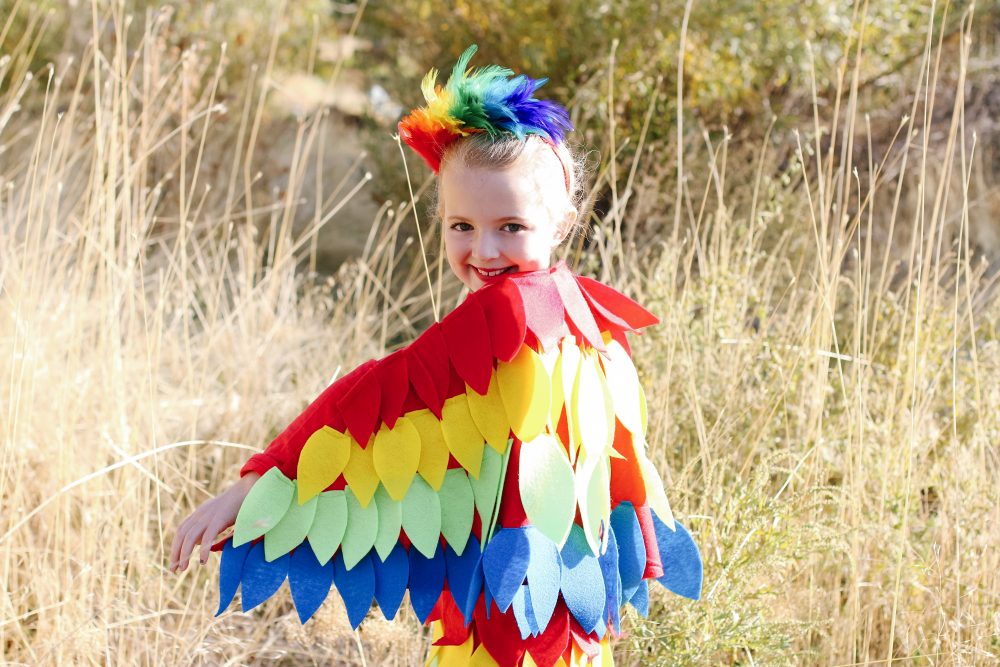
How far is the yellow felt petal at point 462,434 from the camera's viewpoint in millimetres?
1249

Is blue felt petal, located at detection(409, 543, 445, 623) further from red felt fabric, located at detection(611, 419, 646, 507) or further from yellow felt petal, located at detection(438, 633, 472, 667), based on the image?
red felt fabric, located at detection(611, 419, 646, 507)

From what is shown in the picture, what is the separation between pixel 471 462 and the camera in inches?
49.4

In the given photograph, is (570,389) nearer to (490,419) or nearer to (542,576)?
(490,419)

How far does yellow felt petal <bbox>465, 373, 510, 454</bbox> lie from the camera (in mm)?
1253

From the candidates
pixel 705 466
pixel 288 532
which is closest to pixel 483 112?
pixel 288 532

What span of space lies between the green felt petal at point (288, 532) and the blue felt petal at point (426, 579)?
0.46 ft

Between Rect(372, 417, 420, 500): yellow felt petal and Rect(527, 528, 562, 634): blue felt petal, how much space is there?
163 mm

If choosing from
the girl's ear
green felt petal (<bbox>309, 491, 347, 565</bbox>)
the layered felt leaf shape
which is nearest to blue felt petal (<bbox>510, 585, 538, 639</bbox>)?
the layered felt leaf shape

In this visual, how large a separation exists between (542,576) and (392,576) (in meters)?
0.19

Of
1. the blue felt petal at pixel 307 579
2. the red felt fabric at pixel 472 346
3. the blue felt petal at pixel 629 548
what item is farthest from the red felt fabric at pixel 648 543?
the blue felt petal at pixel 307 579

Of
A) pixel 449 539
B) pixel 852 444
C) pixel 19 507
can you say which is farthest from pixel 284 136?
pixel 449 539

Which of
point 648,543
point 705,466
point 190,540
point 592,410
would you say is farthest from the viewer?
point 705,466

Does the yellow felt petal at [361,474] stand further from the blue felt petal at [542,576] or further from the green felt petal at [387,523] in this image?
the blue felt petal at [542,576]

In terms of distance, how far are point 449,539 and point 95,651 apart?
0.87m
